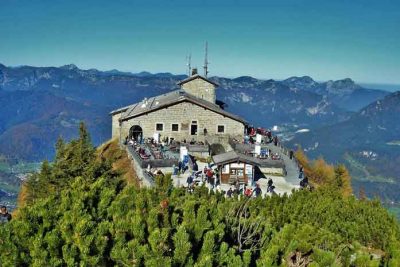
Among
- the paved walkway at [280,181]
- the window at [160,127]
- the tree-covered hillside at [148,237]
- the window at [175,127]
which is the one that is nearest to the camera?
the tree-covered hillside at [148,237]

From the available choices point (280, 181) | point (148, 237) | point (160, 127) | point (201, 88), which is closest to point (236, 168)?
point (280, 181)

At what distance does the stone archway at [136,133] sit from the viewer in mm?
56812

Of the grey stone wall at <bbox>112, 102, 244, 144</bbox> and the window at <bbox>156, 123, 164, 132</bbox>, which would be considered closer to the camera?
the grey stone wall at <bbox>112, 102, 244, 144</bbox>

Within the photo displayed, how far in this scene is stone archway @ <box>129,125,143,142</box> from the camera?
186 ft

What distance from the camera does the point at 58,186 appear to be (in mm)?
35094

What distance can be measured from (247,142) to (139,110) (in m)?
12.2

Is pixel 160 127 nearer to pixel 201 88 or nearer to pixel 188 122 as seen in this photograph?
pixel 188 122

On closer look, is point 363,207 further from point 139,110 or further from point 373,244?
point 139,110

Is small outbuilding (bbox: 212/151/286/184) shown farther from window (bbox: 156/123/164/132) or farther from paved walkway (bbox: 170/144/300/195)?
window (bbox: 156/123/164/132)

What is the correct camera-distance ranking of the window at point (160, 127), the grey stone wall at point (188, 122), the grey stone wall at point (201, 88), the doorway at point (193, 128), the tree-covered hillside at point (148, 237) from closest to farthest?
the tree-covered hillside at point (148, 237) < the grey stone wall at point (188, 122) < the window at point (160, 127) < the doorway at point (193, 128) < the grey stone wall at point (201, 88)

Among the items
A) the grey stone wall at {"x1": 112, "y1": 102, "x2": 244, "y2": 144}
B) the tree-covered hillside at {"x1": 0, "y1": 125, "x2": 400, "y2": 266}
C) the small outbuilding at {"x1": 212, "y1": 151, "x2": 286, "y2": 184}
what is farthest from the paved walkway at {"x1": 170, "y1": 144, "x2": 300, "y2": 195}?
the tree-covered hillside at {"x1": 0, "y1": 125, "x2": 400, "y2": 266}

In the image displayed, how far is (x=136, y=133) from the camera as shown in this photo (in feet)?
188

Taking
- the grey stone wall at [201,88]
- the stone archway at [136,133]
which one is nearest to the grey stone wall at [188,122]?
the stone archway at [136,133]

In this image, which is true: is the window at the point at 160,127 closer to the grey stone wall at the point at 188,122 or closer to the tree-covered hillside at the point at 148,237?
the grey stone wall at the point at 188,122
